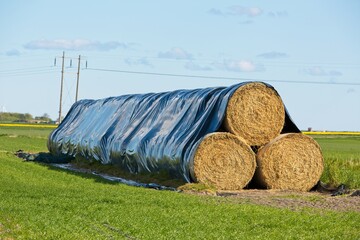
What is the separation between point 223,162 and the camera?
20.7 m

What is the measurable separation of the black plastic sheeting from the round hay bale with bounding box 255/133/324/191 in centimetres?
79

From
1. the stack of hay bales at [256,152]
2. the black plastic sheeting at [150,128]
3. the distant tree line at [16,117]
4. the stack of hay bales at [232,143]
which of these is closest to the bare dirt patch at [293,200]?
the stack of hay bales at [256,152]

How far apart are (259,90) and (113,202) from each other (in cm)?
705

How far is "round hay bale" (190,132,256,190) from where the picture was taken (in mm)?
20484

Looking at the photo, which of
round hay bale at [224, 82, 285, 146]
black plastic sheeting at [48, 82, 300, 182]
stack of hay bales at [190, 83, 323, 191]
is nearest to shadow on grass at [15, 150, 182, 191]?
black plastic sheeting at [48, 82, 300, 182]

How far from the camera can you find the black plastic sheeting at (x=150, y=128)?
2166cm

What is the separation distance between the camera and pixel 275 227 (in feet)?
42.2

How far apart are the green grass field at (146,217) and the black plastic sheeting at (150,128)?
11.8ft

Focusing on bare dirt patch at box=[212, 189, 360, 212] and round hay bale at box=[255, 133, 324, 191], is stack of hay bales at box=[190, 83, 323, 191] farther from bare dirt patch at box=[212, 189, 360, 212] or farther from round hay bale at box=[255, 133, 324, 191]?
bare dirt patch at box=[212, 189, 360, 212]

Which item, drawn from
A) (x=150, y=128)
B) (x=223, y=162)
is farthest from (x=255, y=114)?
(x=150, y=128)

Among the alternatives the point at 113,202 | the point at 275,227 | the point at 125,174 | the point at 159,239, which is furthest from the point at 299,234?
the point at 125,174

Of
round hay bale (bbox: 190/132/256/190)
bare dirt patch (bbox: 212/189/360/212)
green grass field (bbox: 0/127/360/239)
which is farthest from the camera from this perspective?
round hay bale (bbox: 190/132/256/190)

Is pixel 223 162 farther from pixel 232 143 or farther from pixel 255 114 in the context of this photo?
pixel 255 114

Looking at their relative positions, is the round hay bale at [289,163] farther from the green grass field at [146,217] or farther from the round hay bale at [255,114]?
the green grass field at [146,217]
